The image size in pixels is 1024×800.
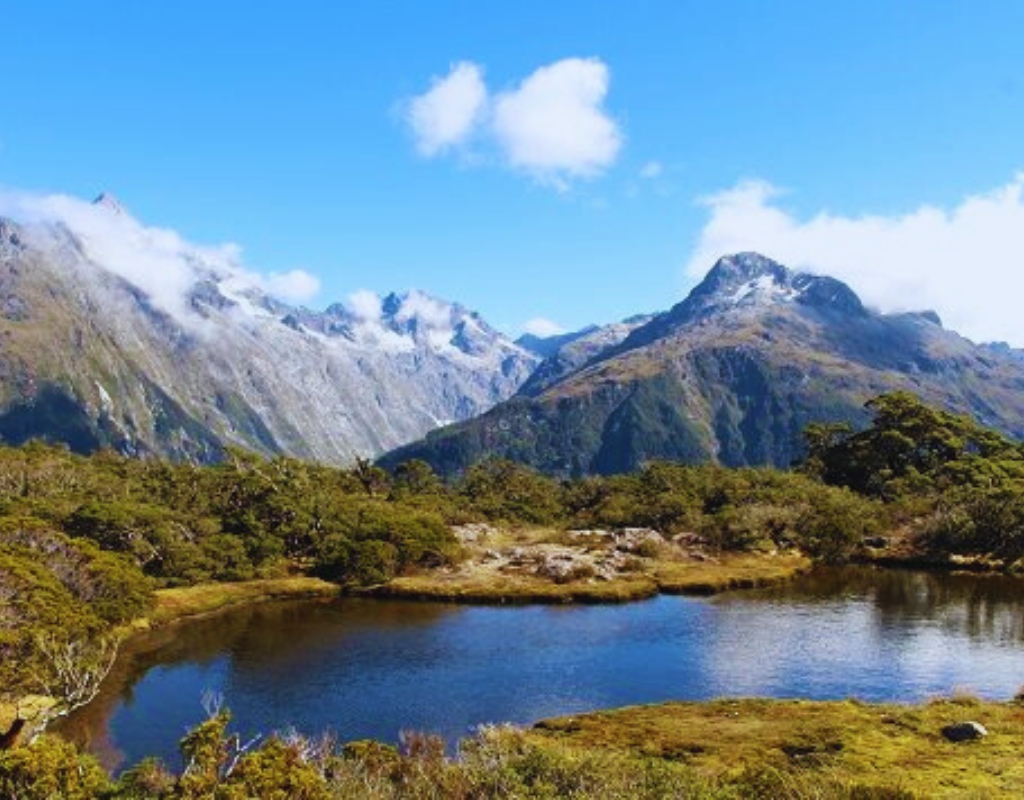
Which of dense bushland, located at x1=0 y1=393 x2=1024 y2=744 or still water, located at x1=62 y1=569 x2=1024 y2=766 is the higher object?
dense bushland, located at x1=0 y1=393 x2=1024 y2=744

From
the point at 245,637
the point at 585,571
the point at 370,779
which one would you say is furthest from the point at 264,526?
the point at 370,779

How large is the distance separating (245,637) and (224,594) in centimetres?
2334

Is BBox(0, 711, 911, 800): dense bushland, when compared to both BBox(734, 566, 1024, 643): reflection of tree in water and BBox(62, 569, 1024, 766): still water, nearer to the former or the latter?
BBox(62, 569, 1024, 766): still water

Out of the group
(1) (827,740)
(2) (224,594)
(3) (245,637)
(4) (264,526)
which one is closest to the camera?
(1) (827,740)

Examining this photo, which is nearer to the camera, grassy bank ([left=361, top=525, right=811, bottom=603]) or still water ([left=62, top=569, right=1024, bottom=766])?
still water ([left=62, top=569, right=1024, bottom=766])

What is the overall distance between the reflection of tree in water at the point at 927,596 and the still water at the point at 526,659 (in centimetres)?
57

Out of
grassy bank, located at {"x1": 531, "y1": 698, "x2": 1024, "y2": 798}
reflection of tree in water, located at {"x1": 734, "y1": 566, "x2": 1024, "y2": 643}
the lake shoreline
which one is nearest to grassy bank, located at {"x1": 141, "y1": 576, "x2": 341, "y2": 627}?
the lake shoreline

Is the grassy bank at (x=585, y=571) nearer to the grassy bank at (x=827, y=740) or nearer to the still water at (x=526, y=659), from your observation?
the still water at (x=526, y=659)

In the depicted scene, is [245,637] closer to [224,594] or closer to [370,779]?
[224,594]

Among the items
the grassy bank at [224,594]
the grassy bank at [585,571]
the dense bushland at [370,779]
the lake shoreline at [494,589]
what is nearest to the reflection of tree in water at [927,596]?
the lake shoreline at [494,589]

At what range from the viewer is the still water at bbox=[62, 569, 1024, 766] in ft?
284

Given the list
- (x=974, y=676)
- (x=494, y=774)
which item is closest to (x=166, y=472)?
(x=974, y=676)

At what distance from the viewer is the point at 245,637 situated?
120000mm

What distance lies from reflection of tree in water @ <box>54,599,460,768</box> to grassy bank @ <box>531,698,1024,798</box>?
130 ft
